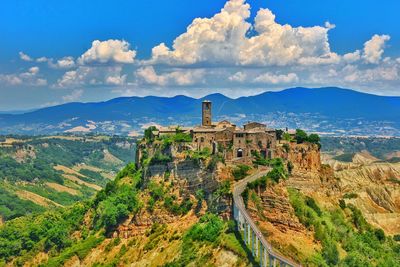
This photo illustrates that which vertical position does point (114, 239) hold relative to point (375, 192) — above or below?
below

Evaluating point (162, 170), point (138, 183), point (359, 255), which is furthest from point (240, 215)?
point (138, 183)

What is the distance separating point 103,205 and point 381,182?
43067 millimetres

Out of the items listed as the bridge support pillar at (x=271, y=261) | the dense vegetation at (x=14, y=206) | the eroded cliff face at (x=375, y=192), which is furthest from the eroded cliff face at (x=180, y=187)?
the dense vegetation at (x=14, y=206)

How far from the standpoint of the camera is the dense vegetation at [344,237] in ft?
204

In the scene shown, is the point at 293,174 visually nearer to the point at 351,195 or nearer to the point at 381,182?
the point at 351,195

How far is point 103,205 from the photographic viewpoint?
8338 cm

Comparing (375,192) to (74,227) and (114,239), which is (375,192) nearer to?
(114,239)

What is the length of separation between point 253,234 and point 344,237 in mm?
15230

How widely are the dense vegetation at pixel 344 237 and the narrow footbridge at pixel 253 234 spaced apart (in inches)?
190

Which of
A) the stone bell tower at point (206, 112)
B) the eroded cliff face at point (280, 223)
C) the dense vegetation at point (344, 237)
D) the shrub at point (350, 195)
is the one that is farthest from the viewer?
the shrub at point (350, 195)

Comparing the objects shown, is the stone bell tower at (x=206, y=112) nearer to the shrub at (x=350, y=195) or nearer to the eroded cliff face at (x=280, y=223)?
the eroded cliff face at (x=280, y=223)

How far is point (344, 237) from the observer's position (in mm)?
68000

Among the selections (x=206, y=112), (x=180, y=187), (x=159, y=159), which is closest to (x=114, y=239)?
(x=180, y=187)

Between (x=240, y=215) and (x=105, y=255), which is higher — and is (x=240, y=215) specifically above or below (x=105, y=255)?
above
